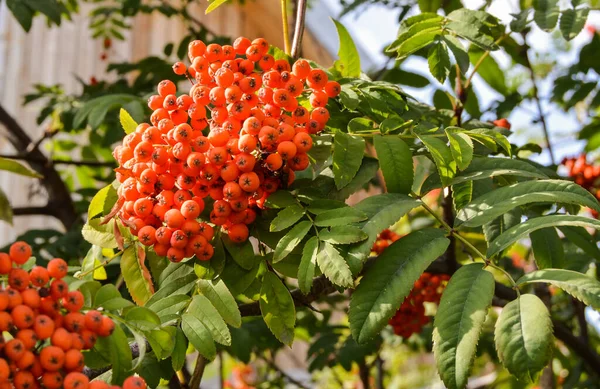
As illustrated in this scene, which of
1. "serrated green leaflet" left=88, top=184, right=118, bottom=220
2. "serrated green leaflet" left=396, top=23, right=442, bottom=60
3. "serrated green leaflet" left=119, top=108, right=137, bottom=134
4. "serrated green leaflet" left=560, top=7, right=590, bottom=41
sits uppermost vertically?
"serrated green leaflet" left=560, top=7, right=590, bottom=41

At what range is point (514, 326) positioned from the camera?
967 millimetres

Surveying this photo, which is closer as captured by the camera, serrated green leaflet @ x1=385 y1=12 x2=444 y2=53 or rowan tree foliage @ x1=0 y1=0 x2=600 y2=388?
rowan tree foliage @ x1=0 y1=0 x2=600 y2=388

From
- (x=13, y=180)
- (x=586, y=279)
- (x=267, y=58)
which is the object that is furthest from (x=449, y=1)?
(x=13, y=180)

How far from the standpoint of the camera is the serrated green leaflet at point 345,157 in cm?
123

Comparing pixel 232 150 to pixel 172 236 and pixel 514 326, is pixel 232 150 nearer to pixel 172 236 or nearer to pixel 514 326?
pixel 172 236

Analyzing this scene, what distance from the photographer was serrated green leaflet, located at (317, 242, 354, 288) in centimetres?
105

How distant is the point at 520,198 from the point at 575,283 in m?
0.21

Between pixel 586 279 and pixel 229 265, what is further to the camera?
pixel 229 265

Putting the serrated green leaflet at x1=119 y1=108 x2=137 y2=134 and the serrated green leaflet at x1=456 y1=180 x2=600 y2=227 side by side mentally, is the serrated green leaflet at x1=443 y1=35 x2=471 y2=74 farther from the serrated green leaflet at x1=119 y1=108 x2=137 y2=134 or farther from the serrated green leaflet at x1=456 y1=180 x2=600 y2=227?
the serrated green leaflet at x1=119 y1=108 x2=137 y2=134

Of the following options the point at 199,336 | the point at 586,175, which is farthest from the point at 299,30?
the point at 586,175

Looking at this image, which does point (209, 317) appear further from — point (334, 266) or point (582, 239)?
point (582, 239)

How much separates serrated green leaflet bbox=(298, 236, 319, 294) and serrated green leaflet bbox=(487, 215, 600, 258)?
0.89 ft

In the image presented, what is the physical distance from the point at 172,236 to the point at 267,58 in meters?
0.38

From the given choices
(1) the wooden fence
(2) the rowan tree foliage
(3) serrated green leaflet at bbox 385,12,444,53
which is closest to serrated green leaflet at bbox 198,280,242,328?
(2) the rowan tree foliage
